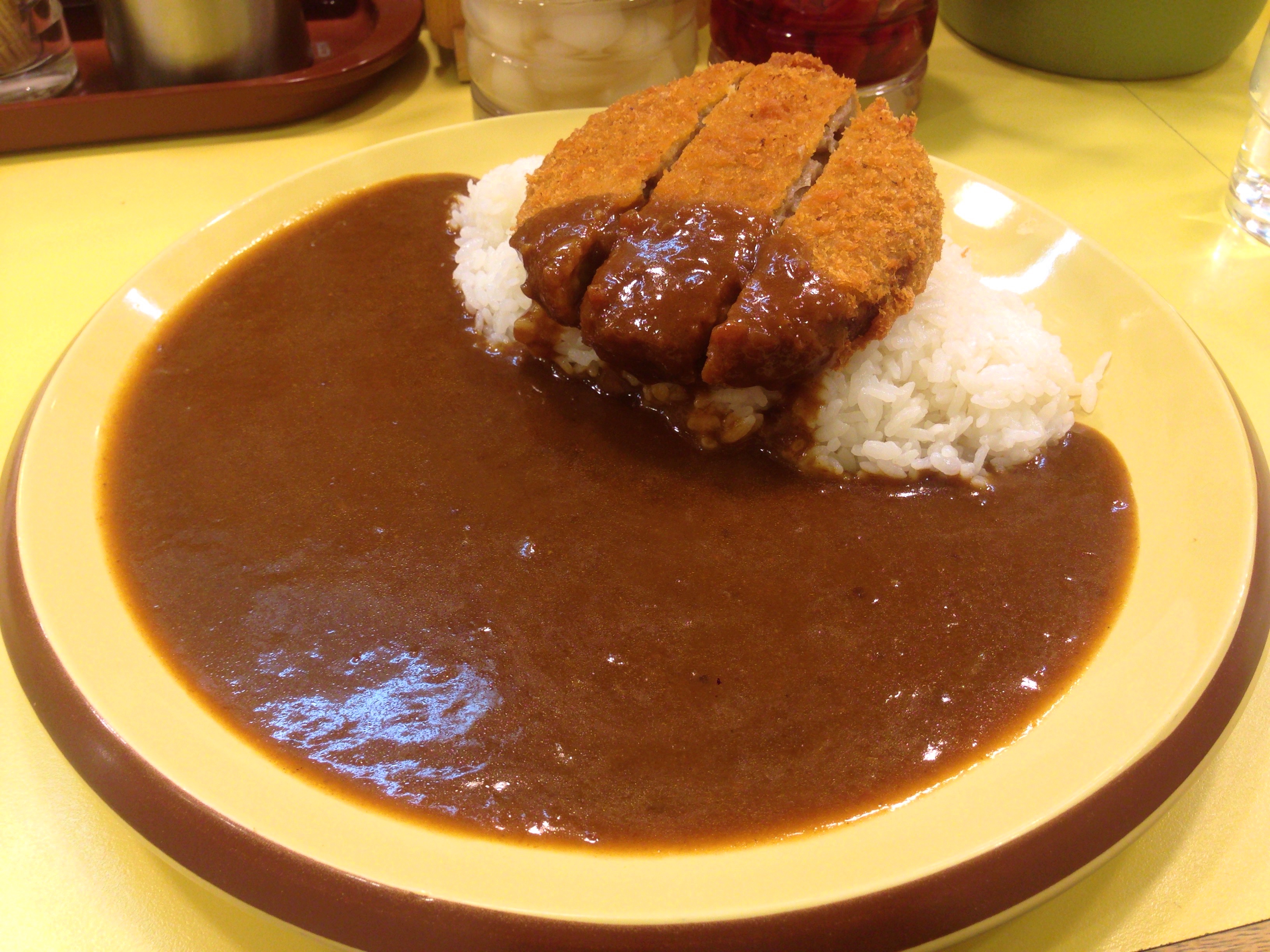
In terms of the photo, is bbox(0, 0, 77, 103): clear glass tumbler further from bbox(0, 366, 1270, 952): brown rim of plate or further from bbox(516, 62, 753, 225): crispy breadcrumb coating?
bbox(0, 366, 1270, 952): brown rim of plate

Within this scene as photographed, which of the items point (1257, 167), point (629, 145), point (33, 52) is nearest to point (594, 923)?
point (629, 145)

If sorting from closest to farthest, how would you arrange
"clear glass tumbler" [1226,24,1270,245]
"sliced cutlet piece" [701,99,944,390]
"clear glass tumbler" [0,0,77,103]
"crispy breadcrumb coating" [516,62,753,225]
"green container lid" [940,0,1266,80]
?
"sliced cutlet piece" [701,99,944,390]
"crispy breadcrumb coating" [516,62,753,225]
"clear glass tumbler" [1226,24,1270,245]
"clear glass tumbler" [0,0,77,103]
"green container lid" [940,0,1266,80]

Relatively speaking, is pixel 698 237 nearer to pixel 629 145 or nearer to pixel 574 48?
pixel 629 145

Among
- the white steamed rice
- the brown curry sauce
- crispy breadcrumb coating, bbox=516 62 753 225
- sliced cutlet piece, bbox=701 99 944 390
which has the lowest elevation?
the brown curry sauce

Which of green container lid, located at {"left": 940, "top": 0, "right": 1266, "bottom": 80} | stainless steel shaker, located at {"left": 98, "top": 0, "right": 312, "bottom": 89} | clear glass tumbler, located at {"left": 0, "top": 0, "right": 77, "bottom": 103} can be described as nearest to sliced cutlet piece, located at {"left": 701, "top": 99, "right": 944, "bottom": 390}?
green container lid, located at {"left": 940, "top": 0, "right": 1266, "bottom": 80}

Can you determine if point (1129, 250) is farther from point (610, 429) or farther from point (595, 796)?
point (595, 796)

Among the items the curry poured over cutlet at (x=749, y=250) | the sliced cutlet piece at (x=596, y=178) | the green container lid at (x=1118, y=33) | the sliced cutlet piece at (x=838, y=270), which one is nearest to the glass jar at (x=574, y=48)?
the sliced cutlet piece at (x=596, y=178)

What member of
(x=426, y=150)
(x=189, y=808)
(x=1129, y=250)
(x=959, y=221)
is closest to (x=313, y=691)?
(x=189, y=808)
